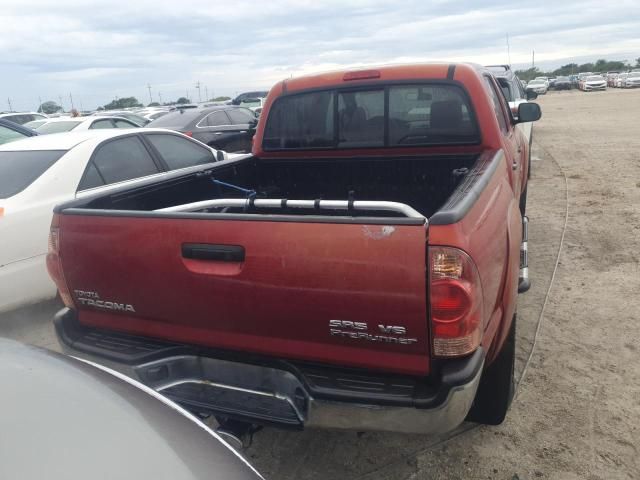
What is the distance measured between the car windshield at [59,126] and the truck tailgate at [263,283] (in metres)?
10.0

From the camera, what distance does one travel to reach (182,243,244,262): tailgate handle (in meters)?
2.34

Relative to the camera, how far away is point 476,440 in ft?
9.97

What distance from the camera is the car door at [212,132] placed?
11.3m

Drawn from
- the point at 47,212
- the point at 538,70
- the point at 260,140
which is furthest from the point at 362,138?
the point at 538,70

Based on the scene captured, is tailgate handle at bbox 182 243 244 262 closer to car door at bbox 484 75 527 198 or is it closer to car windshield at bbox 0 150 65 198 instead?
car door at bbox 484 75 527 198

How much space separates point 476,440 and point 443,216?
62.0 inches

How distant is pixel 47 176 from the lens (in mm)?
4855

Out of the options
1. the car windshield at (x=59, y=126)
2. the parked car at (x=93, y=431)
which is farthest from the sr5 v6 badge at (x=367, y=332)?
the car windshield at (x=59, y=126)

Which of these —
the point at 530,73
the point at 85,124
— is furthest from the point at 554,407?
the point at 530,73

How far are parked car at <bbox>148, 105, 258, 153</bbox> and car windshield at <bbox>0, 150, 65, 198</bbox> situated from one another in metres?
5.92

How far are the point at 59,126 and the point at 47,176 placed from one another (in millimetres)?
8078

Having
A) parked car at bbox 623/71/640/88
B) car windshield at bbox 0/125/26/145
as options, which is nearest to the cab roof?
car windshield at bbox 0/125/26/145

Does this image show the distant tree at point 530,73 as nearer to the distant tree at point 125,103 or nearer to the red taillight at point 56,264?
the distant tree at point 125,103

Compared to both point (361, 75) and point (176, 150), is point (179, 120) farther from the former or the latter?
point (361, 75)
